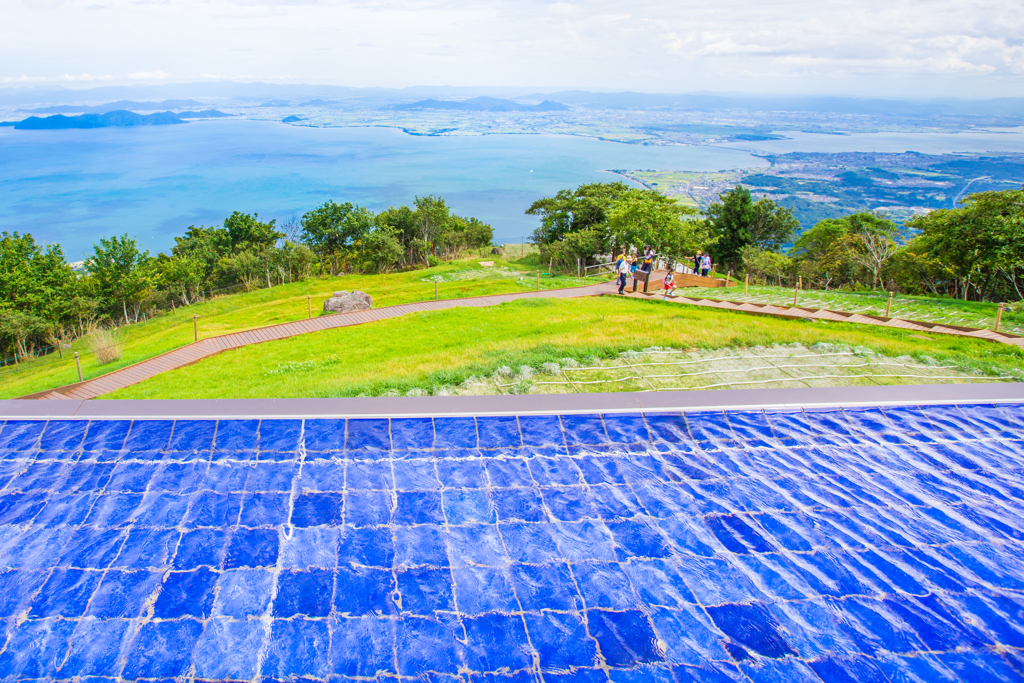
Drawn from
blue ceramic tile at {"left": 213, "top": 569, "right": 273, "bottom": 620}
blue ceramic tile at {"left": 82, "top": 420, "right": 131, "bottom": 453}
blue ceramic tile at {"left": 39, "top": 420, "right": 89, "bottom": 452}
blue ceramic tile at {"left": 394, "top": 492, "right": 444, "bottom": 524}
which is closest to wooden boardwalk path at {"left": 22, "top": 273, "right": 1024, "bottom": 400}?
blue ceramic tile at {"left": 39, "top": 420, "right": 89, "bottom": 452}

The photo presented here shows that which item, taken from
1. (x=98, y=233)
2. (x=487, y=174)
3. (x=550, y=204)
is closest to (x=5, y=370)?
(x=550, y=204)

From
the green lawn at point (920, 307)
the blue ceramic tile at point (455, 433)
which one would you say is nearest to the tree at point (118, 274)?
the green lawn at point (920, 307)

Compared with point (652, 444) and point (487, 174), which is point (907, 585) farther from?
point (487, 174)

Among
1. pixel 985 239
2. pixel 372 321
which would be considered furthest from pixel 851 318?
pixel 372 321

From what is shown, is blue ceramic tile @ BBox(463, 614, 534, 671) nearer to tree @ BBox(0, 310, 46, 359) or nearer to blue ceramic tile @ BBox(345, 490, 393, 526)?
blue ceramic tile @ BBox(345, 490, 393, 526)

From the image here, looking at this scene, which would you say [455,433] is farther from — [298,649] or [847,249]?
[847,249]

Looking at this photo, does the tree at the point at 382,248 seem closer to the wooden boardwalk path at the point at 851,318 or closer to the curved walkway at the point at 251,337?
the curved walkway at the point at 251,337
